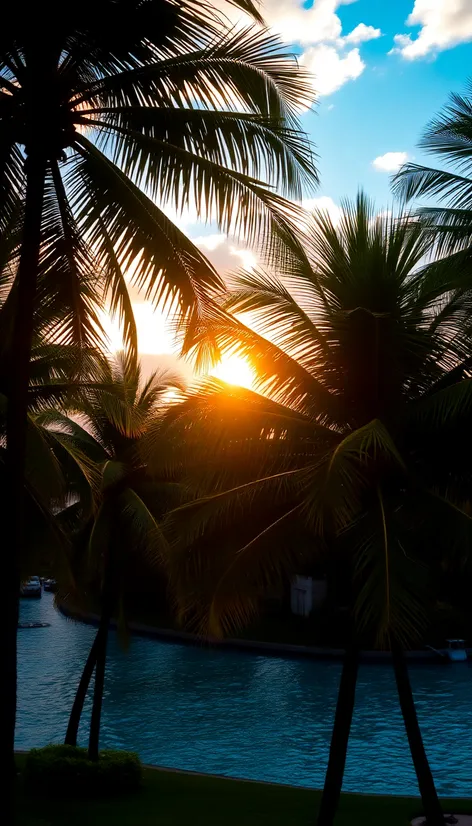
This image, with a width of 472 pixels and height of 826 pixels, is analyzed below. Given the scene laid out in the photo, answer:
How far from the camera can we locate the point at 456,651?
3531cm

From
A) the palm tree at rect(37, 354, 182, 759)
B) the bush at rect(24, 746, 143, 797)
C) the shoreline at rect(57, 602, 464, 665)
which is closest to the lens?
the bush at rect(24, 746, 143, 797)

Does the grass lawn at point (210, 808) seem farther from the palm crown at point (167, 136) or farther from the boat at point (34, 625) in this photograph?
the boat at point (34, 625)

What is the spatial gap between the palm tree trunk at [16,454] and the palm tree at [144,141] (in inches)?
0.8

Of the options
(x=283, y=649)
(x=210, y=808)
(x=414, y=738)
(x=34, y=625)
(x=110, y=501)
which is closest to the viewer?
(x=414, y=738)

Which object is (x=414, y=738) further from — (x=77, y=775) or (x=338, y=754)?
(x=77, y=775)

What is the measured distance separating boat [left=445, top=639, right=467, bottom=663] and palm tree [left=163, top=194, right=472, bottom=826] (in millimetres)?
26146

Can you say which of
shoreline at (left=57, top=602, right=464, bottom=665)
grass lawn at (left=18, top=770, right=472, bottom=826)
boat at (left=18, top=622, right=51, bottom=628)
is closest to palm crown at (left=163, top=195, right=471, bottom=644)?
grass lawn at (left=18, top=770, right=472, bottom=826)

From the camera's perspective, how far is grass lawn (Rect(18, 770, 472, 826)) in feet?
38.0

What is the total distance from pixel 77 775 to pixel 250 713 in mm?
14541

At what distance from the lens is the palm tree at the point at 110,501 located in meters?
15.0

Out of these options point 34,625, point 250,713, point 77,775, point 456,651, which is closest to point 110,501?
point 77,775

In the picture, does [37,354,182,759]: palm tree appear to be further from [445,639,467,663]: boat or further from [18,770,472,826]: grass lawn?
[445,639,467,663]: boat

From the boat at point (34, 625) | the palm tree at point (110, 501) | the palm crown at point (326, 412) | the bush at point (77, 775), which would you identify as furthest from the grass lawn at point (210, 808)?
the boat at point (34, 625)

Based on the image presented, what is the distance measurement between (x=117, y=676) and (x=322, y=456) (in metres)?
25.9
